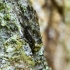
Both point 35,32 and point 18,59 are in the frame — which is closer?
point 18,59

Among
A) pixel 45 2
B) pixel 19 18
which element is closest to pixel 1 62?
pixel 19 18

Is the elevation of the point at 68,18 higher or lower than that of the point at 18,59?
lower

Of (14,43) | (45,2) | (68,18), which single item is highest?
(14,43)

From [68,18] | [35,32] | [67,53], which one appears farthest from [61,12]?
[35,32]

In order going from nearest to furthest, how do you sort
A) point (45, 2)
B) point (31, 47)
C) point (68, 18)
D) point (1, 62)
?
point (1, 62) < point (31, 47) < point (45, 2) < point (68, 18)

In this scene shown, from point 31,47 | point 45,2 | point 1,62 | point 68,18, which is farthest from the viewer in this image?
point 68,18

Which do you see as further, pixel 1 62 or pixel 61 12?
pixel 61 12

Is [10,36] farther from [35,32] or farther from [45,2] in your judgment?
[45,2]

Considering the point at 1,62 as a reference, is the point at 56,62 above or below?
below

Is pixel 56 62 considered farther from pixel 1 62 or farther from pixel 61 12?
pixel 1 62
